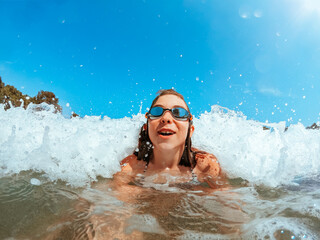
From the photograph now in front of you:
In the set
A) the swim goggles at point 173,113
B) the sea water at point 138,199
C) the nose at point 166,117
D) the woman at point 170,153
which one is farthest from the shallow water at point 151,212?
the swim goggles at point 173,113

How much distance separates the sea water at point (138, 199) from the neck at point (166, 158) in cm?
63

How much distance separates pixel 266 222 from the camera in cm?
192

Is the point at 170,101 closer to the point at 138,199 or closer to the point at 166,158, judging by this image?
the point at 166,158

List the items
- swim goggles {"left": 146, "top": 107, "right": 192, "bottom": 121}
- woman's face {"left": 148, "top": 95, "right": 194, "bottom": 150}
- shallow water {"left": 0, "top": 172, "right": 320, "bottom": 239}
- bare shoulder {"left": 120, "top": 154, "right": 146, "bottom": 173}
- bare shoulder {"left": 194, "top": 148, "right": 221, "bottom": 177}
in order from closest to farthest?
shallow water {"left": 0, "top": 172, "right": 320, "bottom": 239}, woman's face {"left": 148, "top": 95, "right": 194, "bottom": 150}, swim goggles {"left": 146, "top": 107, "right": 192, "bottom": 121}, bare shoulder {"left": 194, "top": 148, "right": 221, "bottom": 177}, bare shoulder {"left": 120, "top": 154, "right": 146, "bottom": 173}

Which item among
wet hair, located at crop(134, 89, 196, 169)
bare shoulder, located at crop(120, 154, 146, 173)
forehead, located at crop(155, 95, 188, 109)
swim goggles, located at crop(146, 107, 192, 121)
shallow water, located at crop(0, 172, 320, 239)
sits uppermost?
forehead, located at crop(155, 95, 188, 109)

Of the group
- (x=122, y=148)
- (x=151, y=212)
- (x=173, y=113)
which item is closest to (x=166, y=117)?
(x=173, y=113)

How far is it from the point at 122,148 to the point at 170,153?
1.86 m

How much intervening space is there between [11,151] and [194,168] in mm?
3043

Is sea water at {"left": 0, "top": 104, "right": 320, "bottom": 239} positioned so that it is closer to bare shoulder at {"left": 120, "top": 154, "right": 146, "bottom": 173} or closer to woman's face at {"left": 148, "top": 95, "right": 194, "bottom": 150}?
bare shoulder at {"left": 120, "top": 154, "right": 146, "bottom": 173}

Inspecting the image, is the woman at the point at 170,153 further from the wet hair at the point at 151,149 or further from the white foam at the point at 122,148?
the white foam at the point at 122,148

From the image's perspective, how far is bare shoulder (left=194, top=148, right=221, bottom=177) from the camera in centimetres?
381

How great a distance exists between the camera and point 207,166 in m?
3.86

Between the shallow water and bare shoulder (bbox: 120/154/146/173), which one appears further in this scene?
bare shoulder (bbox: 120/154/146/173)

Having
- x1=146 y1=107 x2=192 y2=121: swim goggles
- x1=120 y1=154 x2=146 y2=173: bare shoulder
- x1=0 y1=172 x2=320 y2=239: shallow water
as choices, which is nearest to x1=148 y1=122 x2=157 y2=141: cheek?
x1=146 y1=107 x2=192 y2=121: swim goggles
